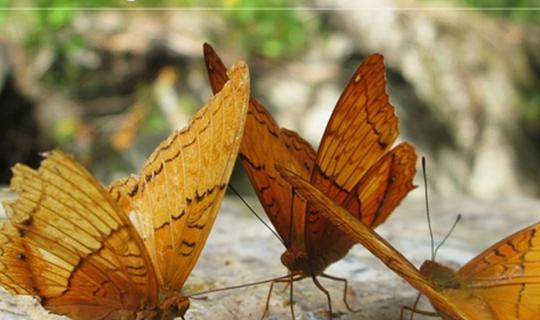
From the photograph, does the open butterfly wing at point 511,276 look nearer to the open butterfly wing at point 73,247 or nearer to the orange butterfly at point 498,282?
the orange butterfly at point 498,282

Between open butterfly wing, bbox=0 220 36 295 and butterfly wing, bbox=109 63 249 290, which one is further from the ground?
butterfly wing, bbox=109 63 249 290

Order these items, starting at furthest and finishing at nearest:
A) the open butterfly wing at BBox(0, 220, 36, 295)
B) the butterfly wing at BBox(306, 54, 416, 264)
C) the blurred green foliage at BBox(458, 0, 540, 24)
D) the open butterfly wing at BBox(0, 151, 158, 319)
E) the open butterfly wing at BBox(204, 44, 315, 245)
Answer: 1. the blurred green foliage at BBox(458, 0, 540, 24)
2. the butterfly wing at BBox(306, 54, 416, 264)
3. the open butterfly wing at BBox(204, 44, 315, 245)
4. the open butterfly wing at BBox(0, 220, 36, 295)
5. the open butterfly wing at BBox(0, 151, 158, 319)

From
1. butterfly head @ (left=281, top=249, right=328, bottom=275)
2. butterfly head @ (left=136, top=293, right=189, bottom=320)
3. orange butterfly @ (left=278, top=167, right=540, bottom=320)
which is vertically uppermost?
butterfly head @ (left=281, top=249, right=328, bottom=275)

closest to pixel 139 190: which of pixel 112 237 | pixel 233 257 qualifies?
pixel 112 237

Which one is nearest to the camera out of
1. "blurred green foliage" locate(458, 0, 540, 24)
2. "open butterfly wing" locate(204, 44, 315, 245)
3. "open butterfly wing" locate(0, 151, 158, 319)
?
"open butterfly wing" locate(0, 151, 158, 319)

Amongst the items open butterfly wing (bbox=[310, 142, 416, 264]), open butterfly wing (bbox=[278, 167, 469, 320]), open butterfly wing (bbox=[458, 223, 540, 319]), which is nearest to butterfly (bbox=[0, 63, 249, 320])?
open butterfly wing (bbox=[278, 167, 469, 320])

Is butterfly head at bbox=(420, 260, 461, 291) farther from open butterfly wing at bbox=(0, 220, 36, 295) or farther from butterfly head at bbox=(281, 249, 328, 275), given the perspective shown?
open butterfly wing at bbox=(0, 220, 36, 295)
